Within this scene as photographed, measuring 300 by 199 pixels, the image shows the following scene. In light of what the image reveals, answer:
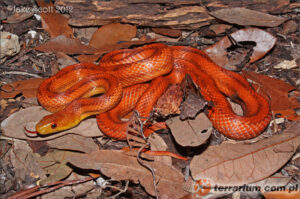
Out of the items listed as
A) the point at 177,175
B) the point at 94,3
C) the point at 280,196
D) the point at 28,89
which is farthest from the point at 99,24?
the point at 280,196

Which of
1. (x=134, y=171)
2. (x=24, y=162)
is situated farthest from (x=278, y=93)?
(x=24, y=162)

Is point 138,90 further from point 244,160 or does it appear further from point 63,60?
point 244,160

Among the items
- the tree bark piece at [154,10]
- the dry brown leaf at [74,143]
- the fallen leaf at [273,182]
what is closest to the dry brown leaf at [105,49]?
the tree bark piece at [154,10]

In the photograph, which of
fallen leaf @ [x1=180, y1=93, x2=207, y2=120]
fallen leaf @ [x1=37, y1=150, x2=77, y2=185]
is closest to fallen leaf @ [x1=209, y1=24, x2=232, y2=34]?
fallen leaf @ [x1=180, y1=93, x2=207, y2=120]

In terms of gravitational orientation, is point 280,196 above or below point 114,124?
below

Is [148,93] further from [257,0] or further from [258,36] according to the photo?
[257,0]

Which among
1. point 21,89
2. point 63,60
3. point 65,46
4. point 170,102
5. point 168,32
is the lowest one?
point 21,89
